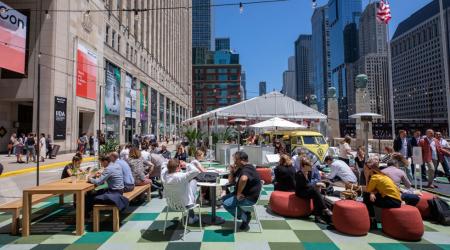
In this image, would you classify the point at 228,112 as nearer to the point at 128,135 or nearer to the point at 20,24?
the point at 20,24

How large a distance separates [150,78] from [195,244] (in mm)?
50071

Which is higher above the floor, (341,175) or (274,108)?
(274,108)

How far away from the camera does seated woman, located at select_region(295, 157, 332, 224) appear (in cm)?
638

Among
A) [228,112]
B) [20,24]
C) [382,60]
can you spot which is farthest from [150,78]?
[382,60]

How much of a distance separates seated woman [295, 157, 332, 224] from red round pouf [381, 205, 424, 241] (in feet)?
3.69

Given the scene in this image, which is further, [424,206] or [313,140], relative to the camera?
[313,140]

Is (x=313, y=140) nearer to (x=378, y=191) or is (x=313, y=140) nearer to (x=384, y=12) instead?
(x=384, y=12)

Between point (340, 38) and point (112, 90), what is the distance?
94.5 meters

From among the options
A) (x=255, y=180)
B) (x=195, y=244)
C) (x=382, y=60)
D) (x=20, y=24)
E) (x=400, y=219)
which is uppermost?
(x=382, y=60)

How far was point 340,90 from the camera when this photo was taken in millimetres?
80500

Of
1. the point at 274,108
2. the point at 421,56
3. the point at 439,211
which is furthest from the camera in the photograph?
the point at 421,56

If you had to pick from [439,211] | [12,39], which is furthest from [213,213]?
[12,39]

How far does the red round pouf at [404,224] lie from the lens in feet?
17.6

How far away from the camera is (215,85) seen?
431ft
